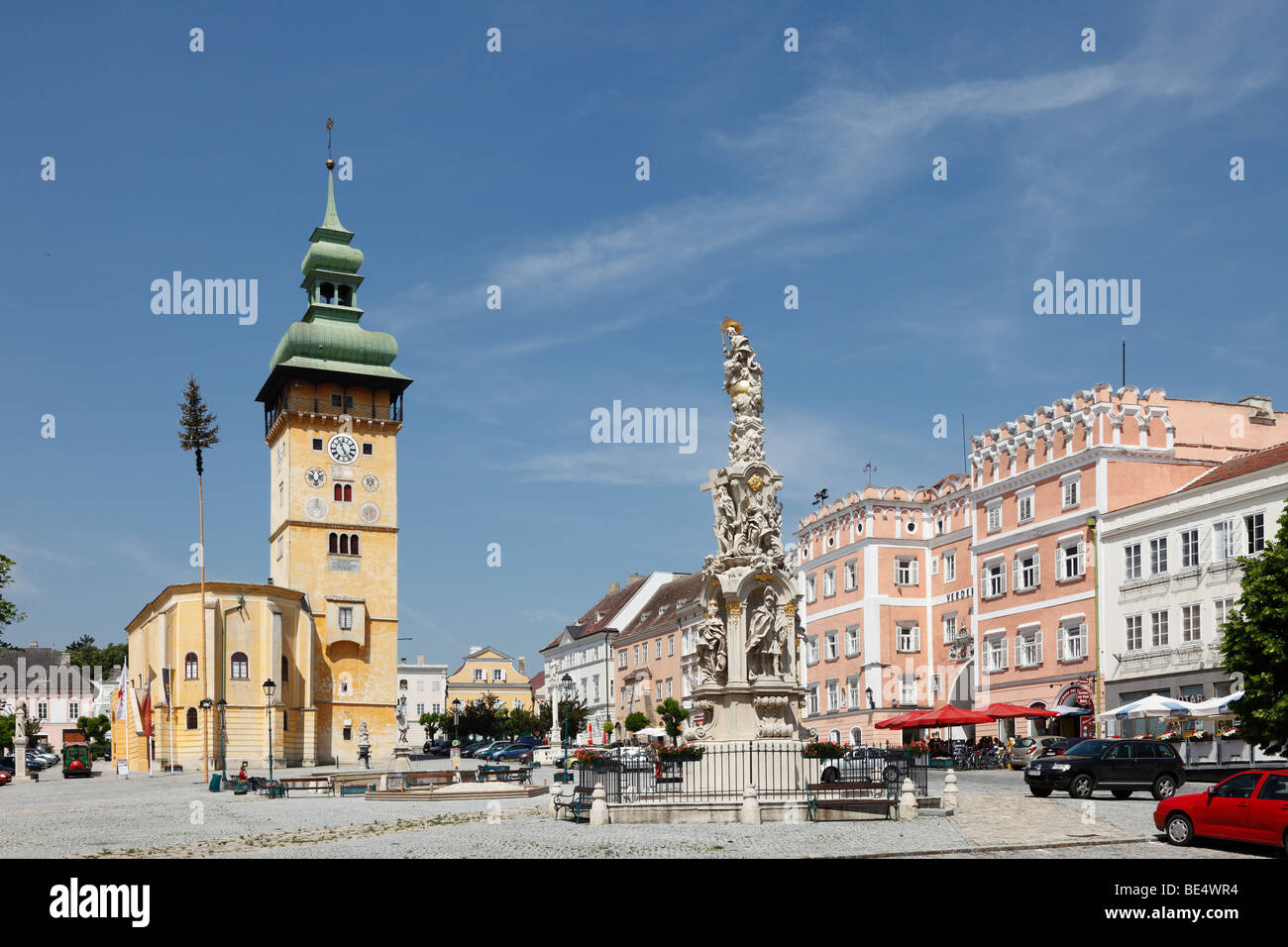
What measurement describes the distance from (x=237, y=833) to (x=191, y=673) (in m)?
50.4

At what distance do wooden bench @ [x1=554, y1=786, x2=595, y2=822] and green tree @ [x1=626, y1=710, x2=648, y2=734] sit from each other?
51.8m

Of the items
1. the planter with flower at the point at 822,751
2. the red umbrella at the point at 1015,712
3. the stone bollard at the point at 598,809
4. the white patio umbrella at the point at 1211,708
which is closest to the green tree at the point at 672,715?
the red umbrella at the point at 1015,712

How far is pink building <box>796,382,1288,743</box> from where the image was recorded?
175 ft

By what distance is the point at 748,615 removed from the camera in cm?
2536

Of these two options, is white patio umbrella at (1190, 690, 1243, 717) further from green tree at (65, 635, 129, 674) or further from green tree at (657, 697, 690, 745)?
green tree at (65, 635, 129, 674)

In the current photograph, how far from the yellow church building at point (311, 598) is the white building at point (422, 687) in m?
64.1

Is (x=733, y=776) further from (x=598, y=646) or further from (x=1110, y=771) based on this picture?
(x=598, y=646)

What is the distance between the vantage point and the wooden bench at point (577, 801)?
24953mm

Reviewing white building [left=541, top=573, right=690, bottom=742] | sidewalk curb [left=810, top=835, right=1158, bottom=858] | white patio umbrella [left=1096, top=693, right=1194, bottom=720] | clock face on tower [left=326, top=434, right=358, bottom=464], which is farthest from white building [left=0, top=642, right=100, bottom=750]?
sidewalk curb [left=810, top=835, right=1158, bottom=858]

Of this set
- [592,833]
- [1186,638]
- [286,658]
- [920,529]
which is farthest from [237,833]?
[286,658]

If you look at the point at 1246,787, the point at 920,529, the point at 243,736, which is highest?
the point at 920,529

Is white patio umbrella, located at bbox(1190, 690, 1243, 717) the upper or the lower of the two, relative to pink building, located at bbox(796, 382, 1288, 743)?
lower

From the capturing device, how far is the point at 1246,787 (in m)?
19.5
